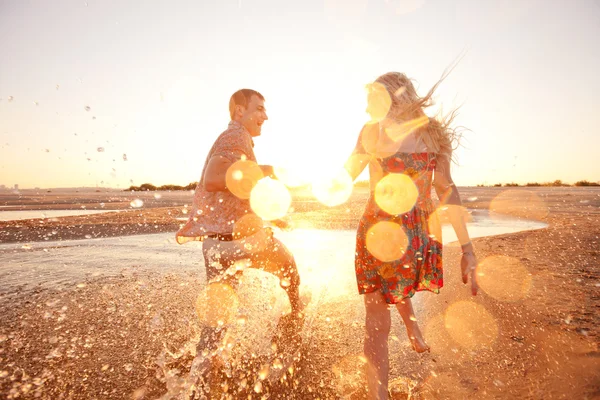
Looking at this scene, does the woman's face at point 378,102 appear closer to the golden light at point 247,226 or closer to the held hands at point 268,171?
the held hands at point 268,171

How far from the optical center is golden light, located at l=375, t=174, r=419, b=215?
7.63ft

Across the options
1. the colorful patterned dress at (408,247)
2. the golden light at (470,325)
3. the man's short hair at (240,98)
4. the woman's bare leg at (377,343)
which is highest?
the man's short hair at (240,98)

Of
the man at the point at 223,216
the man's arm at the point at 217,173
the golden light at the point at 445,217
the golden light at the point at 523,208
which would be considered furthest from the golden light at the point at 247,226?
the golden light at the point at 523,208

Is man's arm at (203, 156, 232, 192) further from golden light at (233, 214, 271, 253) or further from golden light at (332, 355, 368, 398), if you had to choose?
golden light at (332, 355, 368, 398)

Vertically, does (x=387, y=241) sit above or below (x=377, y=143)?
below

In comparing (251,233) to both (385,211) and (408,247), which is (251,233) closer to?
(385,211)

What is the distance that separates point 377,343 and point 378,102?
5.00 feet

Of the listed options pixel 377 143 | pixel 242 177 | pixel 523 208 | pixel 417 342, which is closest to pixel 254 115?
pixel 242 177

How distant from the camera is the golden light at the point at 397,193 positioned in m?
2.33

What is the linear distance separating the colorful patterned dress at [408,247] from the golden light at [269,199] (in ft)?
2.57

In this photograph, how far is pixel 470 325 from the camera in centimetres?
355

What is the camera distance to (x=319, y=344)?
3.19 m

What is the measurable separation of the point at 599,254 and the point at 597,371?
15.8 ft

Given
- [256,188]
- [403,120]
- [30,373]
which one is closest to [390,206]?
[403,120]
